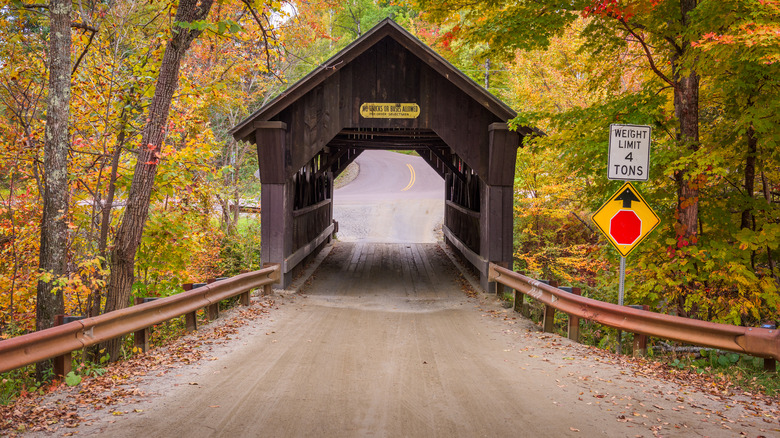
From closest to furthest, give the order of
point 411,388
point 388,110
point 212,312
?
point 411,388 → point 212,312 → point 388,110

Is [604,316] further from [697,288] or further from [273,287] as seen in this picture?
[273,287]

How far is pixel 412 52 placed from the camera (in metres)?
10.8

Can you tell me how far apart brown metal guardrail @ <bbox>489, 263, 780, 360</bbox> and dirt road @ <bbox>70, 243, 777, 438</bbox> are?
476 mm

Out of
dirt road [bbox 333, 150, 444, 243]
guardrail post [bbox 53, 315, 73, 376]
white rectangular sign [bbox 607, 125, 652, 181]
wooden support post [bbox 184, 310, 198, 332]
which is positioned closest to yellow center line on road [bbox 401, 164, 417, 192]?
dirt road [bbox 333, 150, 444, 243]

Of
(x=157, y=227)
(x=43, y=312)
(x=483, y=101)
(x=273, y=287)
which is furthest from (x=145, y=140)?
(x=483, y=101)

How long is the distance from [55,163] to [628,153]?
7.29 meters

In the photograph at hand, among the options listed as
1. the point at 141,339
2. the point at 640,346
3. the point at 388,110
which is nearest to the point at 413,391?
the point at 640,346

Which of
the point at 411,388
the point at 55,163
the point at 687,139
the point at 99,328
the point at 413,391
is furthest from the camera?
→ the point at 687,139

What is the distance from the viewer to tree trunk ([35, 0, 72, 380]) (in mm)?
6910

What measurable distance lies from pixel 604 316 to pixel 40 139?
30.9 feet

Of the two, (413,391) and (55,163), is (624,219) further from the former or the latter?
(55,163)

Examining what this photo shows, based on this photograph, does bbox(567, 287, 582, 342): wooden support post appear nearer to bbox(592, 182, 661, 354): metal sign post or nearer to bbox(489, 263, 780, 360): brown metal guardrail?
bbox(489, 263, 780, 360): brown metal guardrail

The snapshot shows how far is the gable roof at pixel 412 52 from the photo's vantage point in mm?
10648

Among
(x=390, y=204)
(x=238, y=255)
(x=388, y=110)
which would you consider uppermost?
(x=388, y=110)
